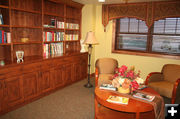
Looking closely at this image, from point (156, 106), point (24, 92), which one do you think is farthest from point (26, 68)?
point (156, 106)

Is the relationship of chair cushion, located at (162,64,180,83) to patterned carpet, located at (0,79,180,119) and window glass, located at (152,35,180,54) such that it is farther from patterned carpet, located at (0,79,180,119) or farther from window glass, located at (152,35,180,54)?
window glass, located at (152,35,180,54)

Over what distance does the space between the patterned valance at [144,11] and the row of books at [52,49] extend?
5.97 ft

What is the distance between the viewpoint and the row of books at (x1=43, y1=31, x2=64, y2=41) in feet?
13.8

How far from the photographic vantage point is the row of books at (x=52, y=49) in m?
4.24

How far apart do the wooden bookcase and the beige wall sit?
32 centimetres

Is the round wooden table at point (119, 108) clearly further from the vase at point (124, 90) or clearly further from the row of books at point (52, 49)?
the row of books at point (52, 49)

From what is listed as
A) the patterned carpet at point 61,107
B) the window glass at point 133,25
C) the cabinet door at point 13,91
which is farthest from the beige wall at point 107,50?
the cabinet door at point 13,91

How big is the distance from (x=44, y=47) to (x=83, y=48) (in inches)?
55.9

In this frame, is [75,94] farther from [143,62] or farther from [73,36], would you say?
[143,62]

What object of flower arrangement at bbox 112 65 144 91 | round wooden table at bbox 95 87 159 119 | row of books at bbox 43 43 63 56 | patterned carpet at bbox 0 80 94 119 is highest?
row of books at bbox 43 43 63 56

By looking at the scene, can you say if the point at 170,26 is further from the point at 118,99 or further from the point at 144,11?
the point at 118,99

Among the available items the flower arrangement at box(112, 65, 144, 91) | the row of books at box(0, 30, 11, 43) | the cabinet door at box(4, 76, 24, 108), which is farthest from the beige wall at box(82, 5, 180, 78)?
the cabinet door at box(4, 76, 24, 108)

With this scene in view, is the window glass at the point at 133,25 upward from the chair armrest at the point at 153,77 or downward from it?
upward

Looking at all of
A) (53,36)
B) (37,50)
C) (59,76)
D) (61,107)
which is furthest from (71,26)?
(61,107)
